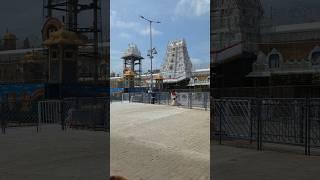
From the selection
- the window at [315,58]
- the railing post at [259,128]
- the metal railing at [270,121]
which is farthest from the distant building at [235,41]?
the railing post at [259,128]

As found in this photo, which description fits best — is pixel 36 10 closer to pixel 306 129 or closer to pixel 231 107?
pixel 231 107

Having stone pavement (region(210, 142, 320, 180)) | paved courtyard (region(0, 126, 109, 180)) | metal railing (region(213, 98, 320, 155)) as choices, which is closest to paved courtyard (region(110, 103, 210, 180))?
stone pavement (region(210, 142, 320, 180))

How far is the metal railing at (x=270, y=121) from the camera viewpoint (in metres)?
6.75

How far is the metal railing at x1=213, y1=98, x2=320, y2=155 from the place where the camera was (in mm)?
6750

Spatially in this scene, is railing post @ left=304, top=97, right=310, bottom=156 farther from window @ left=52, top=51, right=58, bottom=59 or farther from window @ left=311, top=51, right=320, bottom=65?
window @ left=52, top=51, right=58, bottom=59

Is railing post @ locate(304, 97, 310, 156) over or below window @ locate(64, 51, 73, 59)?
below

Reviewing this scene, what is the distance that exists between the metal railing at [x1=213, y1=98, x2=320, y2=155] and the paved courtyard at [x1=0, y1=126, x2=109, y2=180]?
193 centimetres

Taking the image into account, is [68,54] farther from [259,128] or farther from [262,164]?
[259,128]

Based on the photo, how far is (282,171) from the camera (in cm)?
538

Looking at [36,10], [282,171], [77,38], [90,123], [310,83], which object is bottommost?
[282,171]

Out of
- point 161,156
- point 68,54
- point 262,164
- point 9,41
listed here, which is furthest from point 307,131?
point 9,41

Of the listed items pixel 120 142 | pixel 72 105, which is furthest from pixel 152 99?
pixel 72 105

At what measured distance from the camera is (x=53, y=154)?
631cm

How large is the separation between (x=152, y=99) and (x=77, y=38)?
21.8 metres
